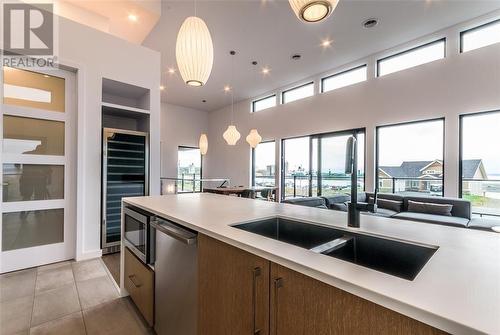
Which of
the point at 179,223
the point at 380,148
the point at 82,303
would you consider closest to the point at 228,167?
the point at 380,148

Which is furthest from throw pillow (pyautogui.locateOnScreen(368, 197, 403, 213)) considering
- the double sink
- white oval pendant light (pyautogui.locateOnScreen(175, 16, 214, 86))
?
white oval pendant light (pyautogui.locateOnScreen(175, 16, 214, 86))

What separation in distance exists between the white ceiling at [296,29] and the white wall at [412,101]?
1.51 ft

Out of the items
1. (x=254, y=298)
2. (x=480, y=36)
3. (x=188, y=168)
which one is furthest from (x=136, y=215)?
(x=188, y=168)

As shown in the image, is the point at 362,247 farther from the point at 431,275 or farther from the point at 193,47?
the point at 193,47

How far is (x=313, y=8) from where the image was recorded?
150cm

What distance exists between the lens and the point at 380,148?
5109 millimetres

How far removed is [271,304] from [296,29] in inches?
172

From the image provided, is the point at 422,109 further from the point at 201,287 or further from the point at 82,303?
the point at 82,303

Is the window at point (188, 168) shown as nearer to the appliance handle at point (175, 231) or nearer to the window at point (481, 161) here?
the appliance handle at point (175, 231)

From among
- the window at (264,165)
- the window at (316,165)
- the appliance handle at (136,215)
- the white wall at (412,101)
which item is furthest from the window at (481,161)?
the appliance handle at (136,215)

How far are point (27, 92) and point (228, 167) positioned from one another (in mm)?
6395

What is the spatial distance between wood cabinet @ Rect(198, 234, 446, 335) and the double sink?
20cm

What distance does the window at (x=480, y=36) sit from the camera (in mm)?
3766

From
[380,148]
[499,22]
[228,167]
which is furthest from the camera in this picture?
[228,167]
